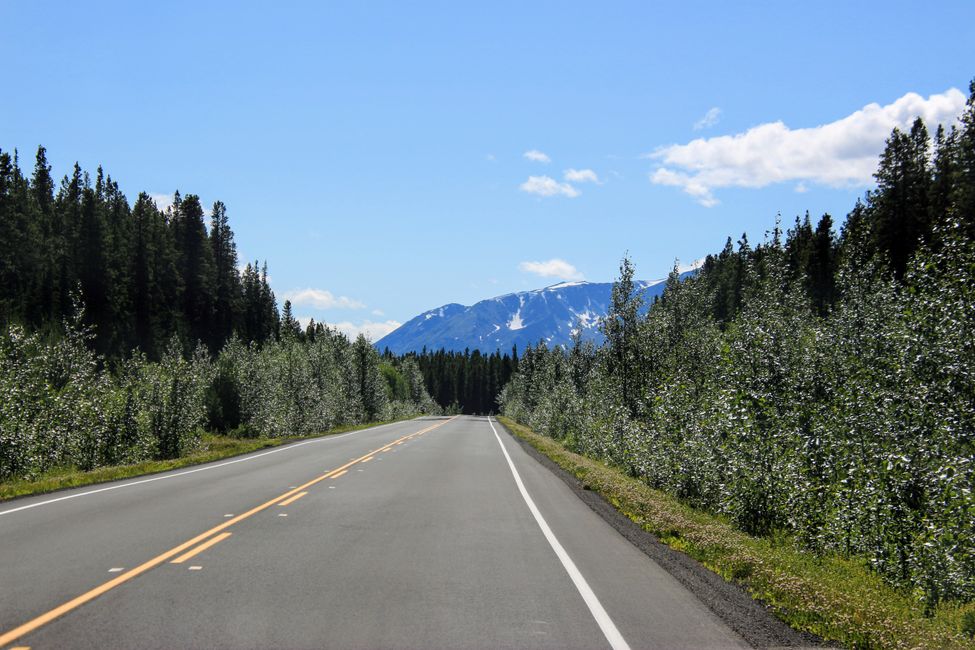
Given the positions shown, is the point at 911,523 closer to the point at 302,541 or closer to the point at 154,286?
the point at 302,541

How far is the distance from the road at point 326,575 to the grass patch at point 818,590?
→ 2.60 feet

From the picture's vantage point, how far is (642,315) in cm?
2972

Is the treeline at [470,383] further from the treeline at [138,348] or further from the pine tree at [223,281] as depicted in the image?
the pine tree at [223,281]

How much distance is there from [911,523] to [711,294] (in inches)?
1127

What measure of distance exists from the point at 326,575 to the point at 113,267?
8556 cm

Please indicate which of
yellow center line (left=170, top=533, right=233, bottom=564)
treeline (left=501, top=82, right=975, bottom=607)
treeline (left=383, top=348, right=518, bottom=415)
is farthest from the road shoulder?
treeline (left=383, top=348, right=518, bottom=415)

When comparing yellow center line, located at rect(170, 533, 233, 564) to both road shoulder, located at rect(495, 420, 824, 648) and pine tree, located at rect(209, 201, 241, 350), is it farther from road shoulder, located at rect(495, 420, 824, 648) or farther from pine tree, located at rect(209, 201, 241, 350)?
pine tree, located at rect(209, 201, 241, 350)

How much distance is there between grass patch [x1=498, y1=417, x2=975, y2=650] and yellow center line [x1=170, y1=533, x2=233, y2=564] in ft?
19.6

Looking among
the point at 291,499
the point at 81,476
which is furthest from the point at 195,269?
the point at 291,499

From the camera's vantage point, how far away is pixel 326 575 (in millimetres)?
7129

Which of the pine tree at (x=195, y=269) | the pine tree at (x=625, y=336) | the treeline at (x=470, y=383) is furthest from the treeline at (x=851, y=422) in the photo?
the treeline at (x=470, y=383)

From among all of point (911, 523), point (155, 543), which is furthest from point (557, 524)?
point (155, 543)

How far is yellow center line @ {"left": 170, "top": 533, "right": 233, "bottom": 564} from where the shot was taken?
7.58m

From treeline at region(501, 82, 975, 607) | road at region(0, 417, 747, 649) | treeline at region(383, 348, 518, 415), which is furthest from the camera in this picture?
treeline at region(383, 348, 518, 415)
